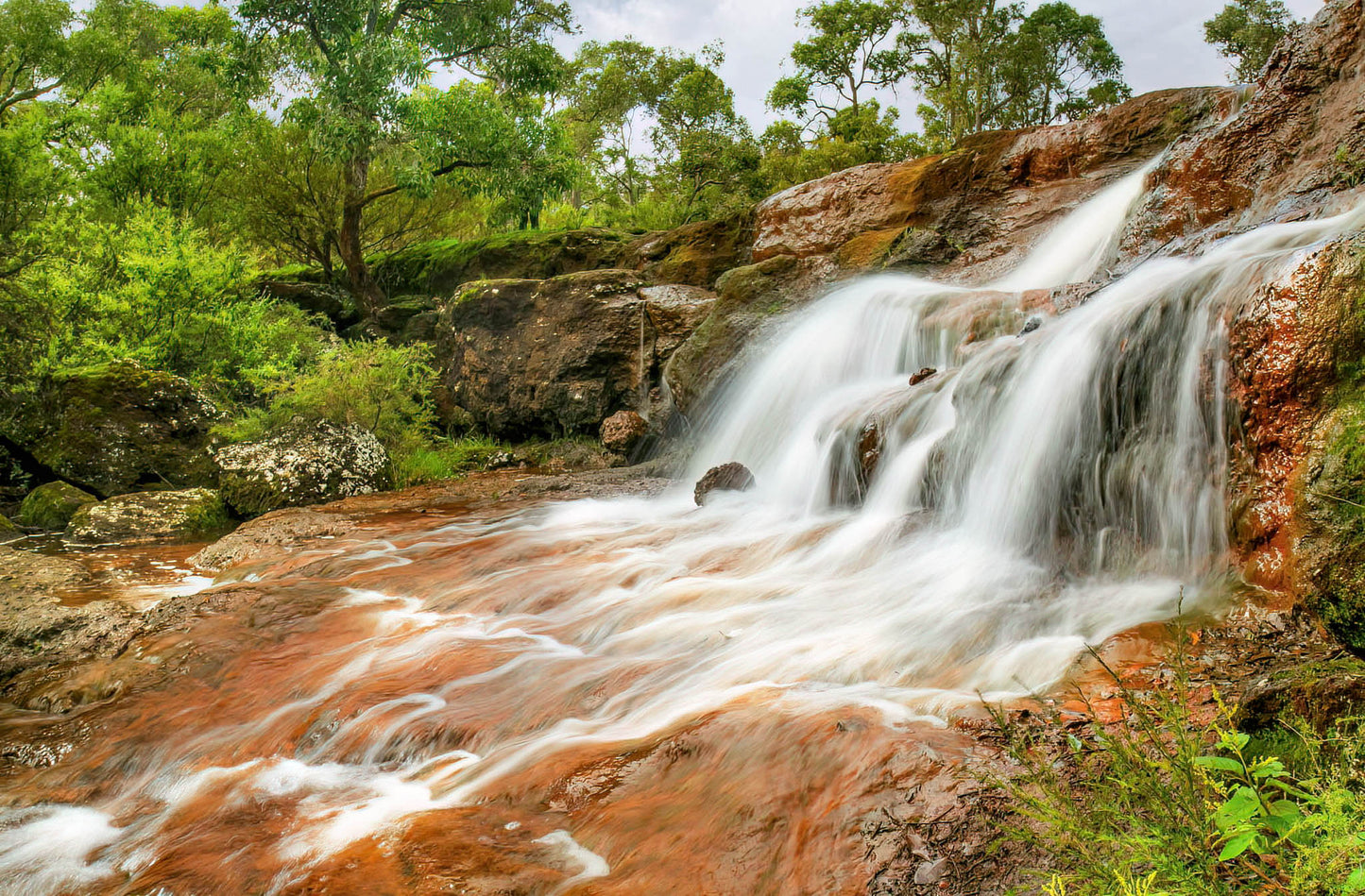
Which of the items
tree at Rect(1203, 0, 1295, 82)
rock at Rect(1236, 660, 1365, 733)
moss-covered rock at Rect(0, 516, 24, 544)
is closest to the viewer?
rock at Rect(1236, 660, 1365, 733)

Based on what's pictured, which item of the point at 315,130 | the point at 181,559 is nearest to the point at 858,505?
the point at 181,559

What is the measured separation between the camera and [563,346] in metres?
11.7

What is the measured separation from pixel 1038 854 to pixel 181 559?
682cm

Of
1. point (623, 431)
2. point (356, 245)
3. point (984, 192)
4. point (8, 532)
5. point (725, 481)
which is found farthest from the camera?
point (356, 245)

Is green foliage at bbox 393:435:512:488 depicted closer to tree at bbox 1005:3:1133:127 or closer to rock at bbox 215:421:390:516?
rock at bbox 215:421:390:516

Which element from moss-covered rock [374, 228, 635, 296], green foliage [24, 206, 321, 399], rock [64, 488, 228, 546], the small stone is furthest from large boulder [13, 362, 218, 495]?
the small stone

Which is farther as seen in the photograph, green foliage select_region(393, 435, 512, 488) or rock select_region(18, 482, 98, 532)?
green foliage select_region(393, 435, 512, 488)

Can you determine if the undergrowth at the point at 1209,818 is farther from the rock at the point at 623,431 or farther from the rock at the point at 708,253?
the rock at the point at 708,253

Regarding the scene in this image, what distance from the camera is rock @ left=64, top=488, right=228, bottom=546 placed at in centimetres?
759

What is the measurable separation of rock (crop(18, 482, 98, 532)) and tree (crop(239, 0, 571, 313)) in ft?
26.8

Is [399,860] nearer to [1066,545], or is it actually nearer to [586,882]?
[586,882]

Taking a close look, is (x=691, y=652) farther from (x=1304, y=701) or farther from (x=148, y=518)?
(x=148, y=518)

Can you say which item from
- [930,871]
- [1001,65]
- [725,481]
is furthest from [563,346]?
[1001,65]

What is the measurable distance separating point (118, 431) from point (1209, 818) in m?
10.9
